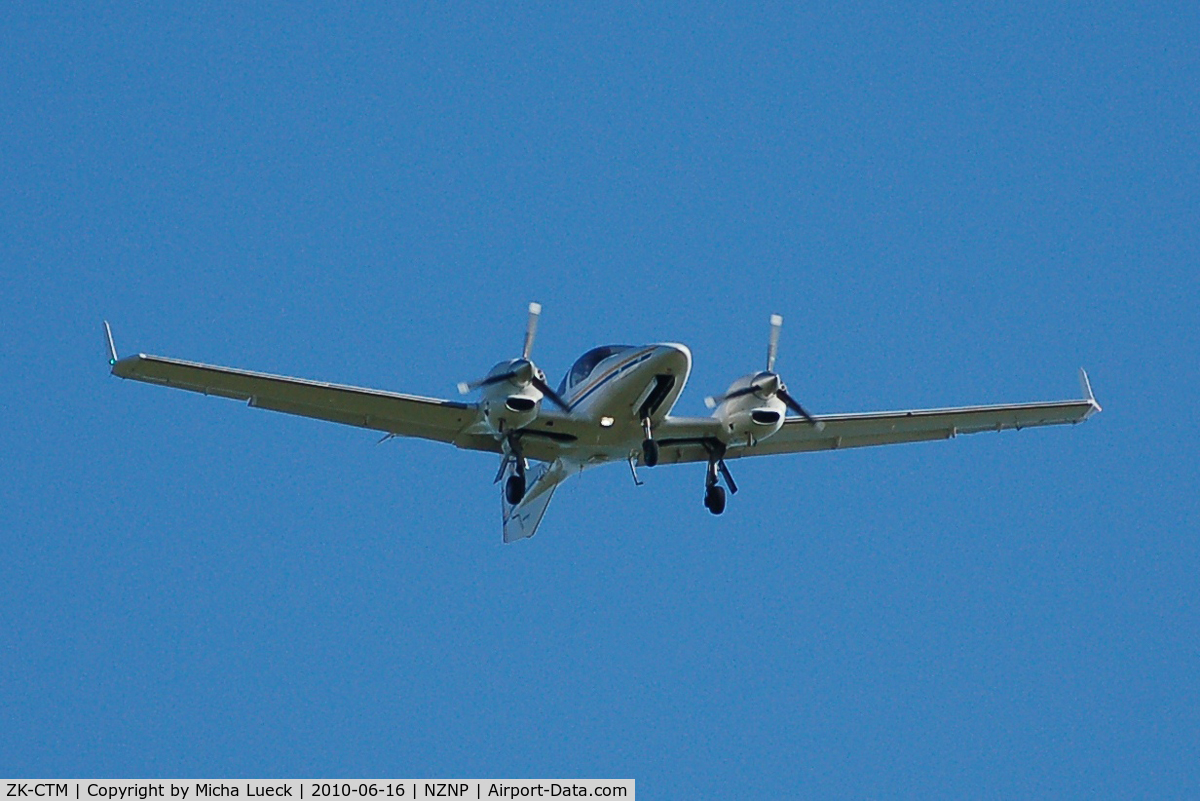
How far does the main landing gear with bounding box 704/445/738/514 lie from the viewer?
29.9 metres

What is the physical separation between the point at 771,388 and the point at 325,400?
25.7ft

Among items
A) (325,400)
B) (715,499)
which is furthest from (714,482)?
(325,400)

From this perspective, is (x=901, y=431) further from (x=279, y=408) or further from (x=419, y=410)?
(x=279, y=408)

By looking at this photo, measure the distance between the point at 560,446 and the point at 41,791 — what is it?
1047cm

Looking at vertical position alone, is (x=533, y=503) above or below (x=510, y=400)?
above

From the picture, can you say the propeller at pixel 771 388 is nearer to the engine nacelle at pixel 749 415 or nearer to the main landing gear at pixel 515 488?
the engine nacelle at pixel 749 415

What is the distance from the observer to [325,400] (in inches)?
1109

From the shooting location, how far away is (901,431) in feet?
106

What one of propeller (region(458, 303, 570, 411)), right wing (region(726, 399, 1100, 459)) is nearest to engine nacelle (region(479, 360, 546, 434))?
propeller (region(458, 303, 570, 411))

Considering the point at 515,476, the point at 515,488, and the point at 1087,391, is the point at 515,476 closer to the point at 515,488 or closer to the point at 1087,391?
the point at 515,488

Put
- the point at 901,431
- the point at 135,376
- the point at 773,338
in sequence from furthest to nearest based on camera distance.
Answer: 1. the point at 901,431
2. the point at 773,338
3. the point at 135,376

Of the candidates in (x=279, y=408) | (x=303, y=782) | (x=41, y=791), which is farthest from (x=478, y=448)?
(x=41, y=791)

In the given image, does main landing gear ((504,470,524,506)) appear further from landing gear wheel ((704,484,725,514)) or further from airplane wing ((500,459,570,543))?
landing gear wheel ((704,484,725,514))

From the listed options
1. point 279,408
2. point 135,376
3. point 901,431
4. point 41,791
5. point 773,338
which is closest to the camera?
point 41,791
